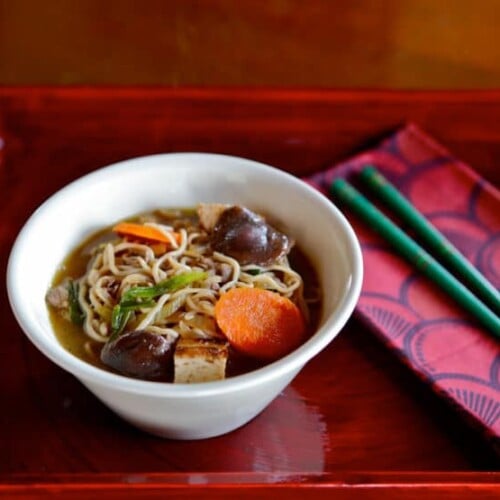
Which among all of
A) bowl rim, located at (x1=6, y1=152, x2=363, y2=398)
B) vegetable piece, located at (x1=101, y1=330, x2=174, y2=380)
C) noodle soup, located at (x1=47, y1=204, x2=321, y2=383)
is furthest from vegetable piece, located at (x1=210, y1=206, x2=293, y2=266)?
vegetable piece, located at (x1=101, y1=330, x2=174, y2=380)

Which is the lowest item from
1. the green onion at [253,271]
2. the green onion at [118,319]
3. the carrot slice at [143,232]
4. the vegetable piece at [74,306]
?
the vegetable piece at [74,306]

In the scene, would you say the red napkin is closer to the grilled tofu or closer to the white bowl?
the white bowl

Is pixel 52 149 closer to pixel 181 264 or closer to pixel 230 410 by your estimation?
pixel 181 264

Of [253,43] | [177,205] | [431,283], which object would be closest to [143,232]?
[177,205]

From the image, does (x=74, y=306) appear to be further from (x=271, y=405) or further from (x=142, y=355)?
(x=271, y=405)

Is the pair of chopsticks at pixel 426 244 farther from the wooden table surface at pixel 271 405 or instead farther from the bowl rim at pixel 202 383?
the bowl rim at pixel 202 383

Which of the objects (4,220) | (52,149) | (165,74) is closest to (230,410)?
(4,220)

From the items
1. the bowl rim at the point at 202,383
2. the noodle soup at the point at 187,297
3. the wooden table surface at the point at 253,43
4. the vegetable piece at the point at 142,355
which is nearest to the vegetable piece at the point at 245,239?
the noodle soup at the point at 187,297
